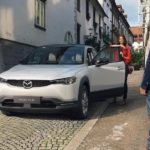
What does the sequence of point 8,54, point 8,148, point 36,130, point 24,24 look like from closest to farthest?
point 8,148 < point 36,130 < point 8,54 < point 24,24

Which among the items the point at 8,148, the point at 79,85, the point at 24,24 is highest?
the point at 24,24

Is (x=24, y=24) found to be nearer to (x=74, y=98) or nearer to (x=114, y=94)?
(x=114, y=94)

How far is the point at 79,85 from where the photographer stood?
344 inches

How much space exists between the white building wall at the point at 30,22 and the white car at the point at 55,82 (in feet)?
14.9

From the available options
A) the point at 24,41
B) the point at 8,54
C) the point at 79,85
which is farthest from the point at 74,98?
the point at 24,41

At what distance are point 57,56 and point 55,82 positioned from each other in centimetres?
156

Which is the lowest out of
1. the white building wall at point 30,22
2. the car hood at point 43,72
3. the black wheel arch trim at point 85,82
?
the black wheel arch trim at point 85,82

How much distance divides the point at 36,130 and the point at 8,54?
709 centimetres

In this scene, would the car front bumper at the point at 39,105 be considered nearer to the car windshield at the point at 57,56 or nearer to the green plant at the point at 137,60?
the car windshield at the point at 57,56

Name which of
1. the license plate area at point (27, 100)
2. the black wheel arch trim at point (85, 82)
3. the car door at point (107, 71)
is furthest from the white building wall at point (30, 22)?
the license plate area at point (27, 100)

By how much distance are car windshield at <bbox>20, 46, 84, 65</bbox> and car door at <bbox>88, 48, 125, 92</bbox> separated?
0.35 meters

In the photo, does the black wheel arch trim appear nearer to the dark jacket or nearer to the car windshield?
the car windshield

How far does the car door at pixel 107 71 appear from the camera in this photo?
977 cm

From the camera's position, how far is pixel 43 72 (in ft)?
28.3
